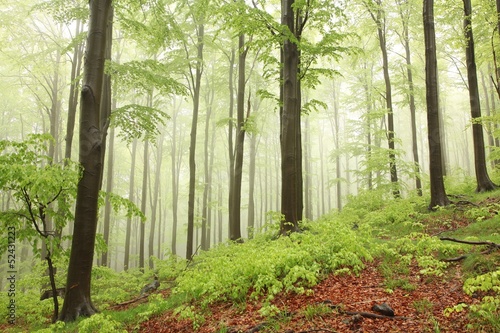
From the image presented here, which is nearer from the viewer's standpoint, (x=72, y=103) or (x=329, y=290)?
(x=329, y=290)

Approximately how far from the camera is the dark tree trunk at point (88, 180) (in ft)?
19.7

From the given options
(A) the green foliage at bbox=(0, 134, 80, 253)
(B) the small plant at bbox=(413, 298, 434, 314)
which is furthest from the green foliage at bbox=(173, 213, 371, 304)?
(A) the green foliage at bbox=(0, 134, 80, 253)

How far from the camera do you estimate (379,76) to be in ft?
82.6

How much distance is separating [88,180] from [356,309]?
545 centimetres

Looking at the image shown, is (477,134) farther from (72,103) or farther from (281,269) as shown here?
(72,103)

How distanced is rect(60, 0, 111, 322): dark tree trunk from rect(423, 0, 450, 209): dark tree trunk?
31.5 feet

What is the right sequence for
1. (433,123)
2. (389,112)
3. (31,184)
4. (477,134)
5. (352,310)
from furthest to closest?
(389,112), (477,134), (433,123), (31,184), (352,310)

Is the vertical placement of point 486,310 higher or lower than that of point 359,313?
higher

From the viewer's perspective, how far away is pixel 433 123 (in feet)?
32.1

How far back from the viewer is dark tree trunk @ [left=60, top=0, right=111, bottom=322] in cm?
602

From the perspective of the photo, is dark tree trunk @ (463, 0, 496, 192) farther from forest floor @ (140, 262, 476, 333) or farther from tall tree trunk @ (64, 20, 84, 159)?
tall tree trunk @ (64, 20, 84, 159)

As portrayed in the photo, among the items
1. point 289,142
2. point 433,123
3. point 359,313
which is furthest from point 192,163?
point 359,313

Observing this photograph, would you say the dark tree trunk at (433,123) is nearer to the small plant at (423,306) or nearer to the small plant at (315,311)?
the small plant at (423,306)

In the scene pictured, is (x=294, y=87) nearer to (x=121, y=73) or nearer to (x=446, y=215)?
Answer: (x=121, y=73)
